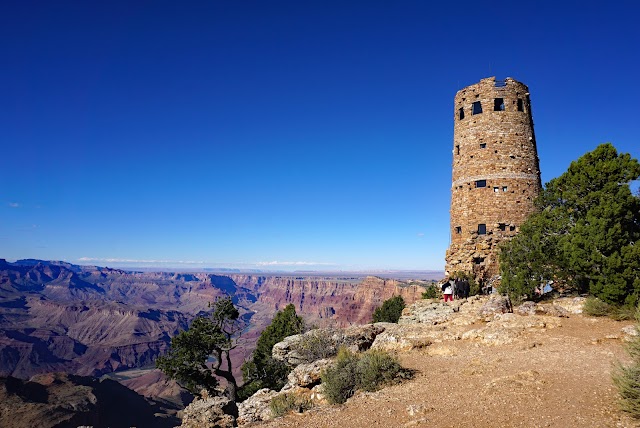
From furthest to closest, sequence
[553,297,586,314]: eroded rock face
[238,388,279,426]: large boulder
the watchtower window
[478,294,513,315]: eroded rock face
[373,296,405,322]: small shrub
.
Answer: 1. [373,296,405,322]: small shrub
2. the watchtower window
3. [478,294,513,315]: eroded rock face
4. [553,297,586,314]: eroded rock face
5. [238,388,279,426]: large boulder

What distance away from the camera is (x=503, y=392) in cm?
827

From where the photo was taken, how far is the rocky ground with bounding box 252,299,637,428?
7188mm

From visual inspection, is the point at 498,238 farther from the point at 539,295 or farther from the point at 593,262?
the point at 593,262

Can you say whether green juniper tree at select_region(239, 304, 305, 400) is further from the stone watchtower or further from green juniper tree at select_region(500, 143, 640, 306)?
green juniper tree at select_region(500, 143, 640, 306)

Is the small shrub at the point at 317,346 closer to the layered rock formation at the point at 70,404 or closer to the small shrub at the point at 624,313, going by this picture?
the small shrub at the point at 624,313

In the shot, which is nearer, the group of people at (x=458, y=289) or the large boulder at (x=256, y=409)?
the large boulder at (x=256, y=409)

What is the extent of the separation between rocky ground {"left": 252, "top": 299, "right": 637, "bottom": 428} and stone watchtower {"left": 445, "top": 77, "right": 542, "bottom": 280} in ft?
28.8

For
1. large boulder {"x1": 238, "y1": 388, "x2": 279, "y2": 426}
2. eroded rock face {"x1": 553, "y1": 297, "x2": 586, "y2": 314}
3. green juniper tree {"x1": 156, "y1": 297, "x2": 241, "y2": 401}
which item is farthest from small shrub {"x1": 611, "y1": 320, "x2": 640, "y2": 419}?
green juniper tree {"x1": 156, "y1": 297, "x2": 241, "y2": 401}

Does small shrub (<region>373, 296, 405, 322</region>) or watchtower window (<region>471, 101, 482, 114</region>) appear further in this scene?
small shrub (<region>373, 296, 405, 322</region>)

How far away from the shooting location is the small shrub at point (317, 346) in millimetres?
15039

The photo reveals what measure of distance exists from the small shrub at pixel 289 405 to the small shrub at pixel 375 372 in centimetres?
152

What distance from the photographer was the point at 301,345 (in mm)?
16484

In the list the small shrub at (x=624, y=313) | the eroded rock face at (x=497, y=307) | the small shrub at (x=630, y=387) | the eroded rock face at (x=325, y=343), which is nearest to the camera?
the small shrub at (x=630, y=387)

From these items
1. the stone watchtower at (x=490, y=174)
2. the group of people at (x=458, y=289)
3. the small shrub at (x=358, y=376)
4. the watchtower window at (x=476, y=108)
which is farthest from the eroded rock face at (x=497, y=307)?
the watchtower window at (x=476, y=108)
